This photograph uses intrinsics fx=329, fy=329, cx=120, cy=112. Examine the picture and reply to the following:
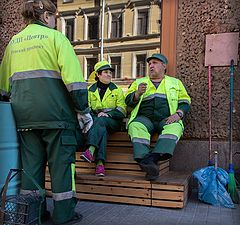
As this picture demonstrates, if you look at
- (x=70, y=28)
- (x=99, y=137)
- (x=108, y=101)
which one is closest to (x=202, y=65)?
(x=108, y=101)

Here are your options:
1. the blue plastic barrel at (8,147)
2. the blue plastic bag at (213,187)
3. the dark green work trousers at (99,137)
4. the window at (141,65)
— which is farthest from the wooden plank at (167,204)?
the window at (141,65)

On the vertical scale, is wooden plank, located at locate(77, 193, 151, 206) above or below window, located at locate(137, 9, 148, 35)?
below

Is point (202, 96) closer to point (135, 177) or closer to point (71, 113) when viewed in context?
point (135, 177)

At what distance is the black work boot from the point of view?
3357 millimetres

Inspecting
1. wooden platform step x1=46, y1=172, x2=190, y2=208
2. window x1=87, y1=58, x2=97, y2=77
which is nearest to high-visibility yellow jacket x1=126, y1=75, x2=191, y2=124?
wooden platform step x1=46, y1=172, x2=190, y2=208

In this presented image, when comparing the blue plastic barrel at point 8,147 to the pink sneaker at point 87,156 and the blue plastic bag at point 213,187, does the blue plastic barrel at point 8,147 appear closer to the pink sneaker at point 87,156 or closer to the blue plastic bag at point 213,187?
the pink sneaker at point 87,156

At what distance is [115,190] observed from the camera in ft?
11.8

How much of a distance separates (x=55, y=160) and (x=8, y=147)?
0.46 metres

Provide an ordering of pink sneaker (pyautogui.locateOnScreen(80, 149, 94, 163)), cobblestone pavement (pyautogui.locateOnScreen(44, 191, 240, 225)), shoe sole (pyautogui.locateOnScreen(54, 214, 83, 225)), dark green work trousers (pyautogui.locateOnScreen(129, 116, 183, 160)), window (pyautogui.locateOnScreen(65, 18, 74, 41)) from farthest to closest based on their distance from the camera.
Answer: window (pyautogui.locateOnScreen(65, 18, 74, 41)) < pink sneaker (pyautogui.locateOnScreen(80, 149, 94, 163)) < dark green work trousers (pyautogui.locateOnScreen(129, 116, 183, 160)) < cobblestone pavement (pyautogui.locateOnScreen(44, 191, 240, 225)) < shoe sole (pyautogui.locateOnScreen(54, 214, 83, 225))

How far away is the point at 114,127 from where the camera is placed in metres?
4.21

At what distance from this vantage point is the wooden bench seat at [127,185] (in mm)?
3400

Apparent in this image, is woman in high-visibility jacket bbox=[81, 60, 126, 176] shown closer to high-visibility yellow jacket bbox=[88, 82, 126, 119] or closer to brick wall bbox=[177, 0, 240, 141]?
high-visibility yellow jacket bbox=[88, 82, 126, 119]

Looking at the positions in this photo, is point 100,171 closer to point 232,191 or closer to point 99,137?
point 99,137

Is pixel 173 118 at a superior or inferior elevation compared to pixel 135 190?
superior
